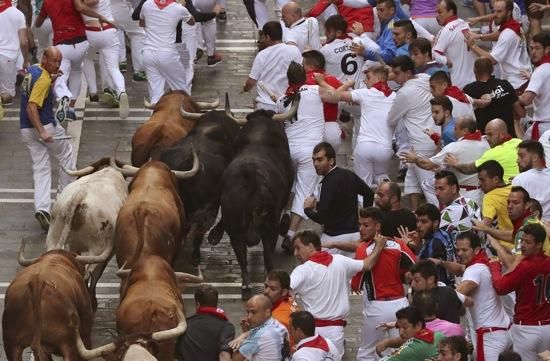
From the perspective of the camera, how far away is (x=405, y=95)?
71.1ft

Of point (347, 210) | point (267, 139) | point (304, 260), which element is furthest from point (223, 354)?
point (267, 139)

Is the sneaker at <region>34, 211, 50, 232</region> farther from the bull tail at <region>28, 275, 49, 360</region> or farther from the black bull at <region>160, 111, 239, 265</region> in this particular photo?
the bull tail at <region>28, 275, 49, 360</region>

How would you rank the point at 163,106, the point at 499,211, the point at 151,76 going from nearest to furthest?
the point at 499,211 < the point at 163,106 < the point at 151,76

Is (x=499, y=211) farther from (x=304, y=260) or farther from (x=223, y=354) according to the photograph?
(x=223, y=354)

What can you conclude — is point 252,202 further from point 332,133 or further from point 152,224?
point 332,133

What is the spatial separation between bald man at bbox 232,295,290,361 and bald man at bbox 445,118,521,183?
494cm

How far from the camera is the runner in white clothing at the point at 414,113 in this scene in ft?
71.1

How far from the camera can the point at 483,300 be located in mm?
17281

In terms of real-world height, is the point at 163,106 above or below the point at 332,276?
below

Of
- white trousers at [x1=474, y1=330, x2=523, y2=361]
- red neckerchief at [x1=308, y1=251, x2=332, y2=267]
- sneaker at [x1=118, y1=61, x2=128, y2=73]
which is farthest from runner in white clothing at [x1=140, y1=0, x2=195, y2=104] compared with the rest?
white trousers at [x1=474, y1=330, x2=523, y2=361]

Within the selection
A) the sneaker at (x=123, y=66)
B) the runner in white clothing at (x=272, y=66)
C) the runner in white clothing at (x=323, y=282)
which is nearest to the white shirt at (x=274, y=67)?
the runner in white clothing at (x=272, y=66)

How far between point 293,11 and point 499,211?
6643 mm

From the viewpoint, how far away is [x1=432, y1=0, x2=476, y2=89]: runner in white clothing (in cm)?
2427

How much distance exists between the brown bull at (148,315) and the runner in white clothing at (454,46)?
24.9 ft
